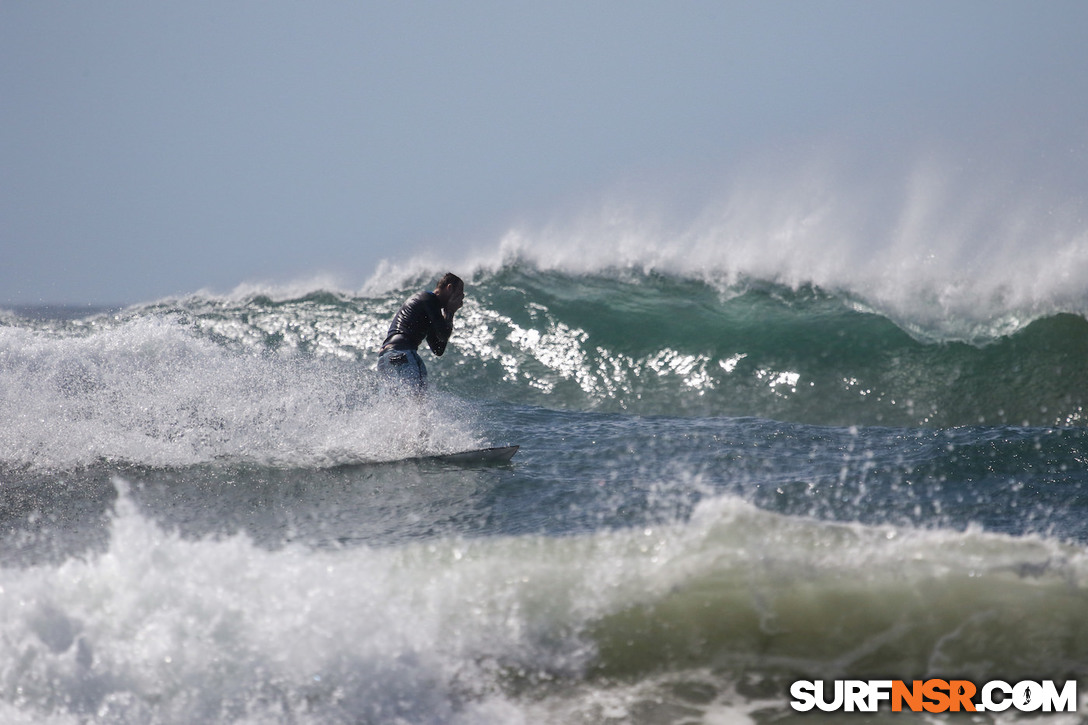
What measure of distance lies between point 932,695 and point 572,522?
2.04 meters

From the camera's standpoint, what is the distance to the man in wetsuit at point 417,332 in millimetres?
7398

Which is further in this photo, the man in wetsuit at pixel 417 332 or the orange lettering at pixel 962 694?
the man in wetsuit at pixel 417 332

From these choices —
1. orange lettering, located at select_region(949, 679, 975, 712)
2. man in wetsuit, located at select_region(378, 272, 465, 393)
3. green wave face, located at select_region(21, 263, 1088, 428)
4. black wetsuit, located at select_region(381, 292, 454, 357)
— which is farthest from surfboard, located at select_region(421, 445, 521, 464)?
orange lettering, located at select_region(949, 679, 975, 712)

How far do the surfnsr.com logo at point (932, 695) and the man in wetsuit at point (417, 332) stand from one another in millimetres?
4889

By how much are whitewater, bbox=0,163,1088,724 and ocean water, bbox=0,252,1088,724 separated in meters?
0.02

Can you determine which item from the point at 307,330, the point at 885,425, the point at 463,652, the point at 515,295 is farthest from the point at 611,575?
the point at 307,330

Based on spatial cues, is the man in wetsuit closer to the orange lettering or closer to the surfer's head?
the surfer's head

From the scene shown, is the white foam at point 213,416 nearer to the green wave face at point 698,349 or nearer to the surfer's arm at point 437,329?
the surfer's arm at point 437,329

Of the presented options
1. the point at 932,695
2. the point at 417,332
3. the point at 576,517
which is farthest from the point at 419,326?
the point at 932,695

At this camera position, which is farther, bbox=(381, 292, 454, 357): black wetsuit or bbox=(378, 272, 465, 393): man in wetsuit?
bbox=(381, 292, 454, 357): black wetsuit

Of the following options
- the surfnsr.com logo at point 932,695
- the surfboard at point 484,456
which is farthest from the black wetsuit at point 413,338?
the surfnsr.com logo at point 932,695

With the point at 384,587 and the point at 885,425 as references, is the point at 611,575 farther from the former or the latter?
the point at 885,425

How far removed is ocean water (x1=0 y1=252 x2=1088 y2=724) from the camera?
320cm

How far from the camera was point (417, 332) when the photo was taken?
7605mm
